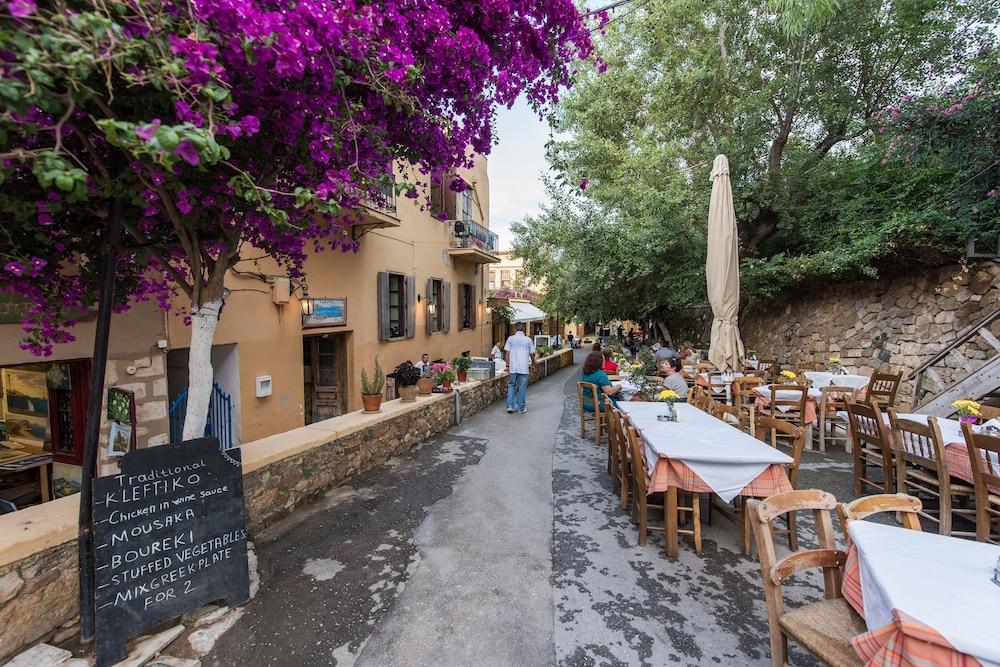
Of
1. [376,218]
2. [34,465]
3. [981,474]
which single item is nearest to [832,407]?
[981,474]

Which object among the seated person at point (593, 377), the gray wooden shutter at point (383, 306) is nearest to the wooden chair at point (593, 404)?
the seated person at point (593, 377)

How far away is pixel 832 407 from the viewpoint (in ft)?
19.4

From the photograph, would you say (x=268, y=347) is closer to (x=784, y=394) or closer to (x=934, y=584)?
(x=934, y=584)

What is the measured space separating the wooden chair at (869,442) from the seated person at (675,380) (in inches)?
68.3

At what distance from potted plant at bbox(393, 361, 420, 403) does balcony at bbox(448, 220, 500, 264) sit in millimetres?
6221

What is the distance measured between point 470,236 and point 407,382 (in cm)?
699

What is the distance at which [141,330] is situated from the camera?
4277 millimetres

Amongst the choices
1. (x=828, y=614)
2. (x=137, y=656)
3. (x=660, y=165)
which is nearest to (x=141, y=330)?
(x=137, y=656)

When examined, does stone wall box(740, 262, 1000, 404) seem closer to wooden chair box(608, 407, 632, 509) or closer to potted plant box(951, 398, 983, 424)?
potted plant box(951, 398, 983, 424)

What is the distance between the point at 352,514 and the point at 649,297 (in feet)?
37.8

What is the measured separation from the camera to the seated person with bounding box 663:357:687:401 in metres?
5.67

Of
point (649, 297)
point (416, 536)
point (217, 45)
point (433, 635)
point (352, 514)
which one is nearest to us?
point (217, 45)

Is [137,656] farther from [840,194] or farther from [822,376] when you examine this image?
[840,194]

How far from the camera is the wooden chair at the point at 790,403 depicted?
5.44 meters
